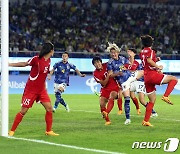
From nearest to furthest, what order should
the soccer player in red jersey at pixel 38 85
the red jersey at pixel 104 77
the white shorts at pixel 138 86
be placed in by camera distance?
1. the soccer player in red jersey at pixel 38 85
2. the red jersey at pixel 104 77
3. the white shorts at pixel 138 86

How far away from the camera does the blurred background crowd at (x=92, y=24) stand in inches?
1722

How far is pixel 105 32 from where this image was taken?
4719 centimetres

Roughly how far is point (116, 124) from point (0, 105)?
4.54 m

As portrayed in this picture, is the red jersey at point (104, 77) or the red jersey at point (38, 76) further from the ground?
the red jersey at point (38, 76)

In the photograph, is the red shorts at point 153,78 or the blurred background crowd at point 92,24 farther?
the blurred background crowd at point 92,24

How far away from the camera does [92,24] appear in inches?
1885

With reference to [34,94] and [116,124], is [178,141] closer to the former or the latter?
[34,94]

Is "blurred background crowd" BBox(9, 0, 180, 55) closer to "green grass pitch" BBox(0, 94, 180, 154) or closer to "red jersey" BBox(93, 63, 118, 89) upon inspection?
"green grass pitch" BBox(0, 94, 180, 154)

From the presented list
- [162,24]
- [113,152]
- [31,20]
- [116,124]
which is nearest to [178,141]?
[113,152]

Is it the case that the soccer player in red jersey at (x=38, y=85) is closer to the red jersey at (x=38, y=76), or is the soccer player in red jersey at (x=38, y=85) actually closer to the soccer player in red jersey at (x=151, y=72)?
the red jersey at (x=38, y=76)

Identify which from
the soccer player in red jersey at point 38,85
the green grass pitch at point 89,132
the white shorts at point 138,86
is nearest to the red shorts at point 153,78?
the green grass pitch at point 89,132

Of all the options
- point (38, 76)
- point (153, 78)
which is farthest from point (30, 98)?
point (153, 78)

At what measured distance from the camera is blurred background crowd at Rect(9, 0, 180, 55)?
144 ft

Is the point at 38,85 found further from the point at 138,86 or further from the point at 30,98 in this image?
the point at 138,86
